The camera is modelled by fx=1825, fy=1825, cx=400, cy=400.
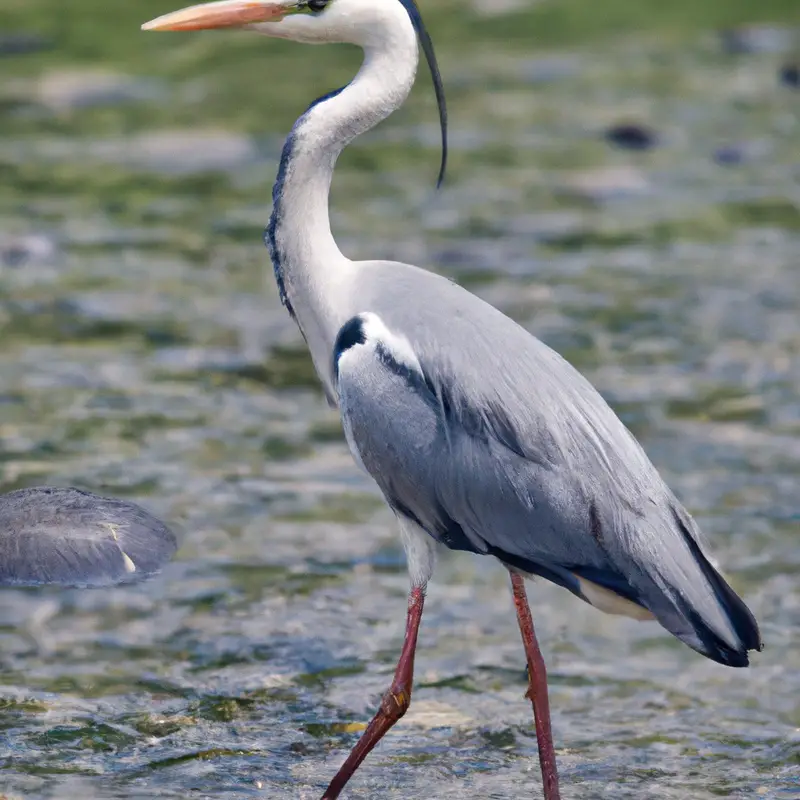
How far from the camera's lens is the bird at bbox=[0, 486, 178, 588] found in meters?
5.68

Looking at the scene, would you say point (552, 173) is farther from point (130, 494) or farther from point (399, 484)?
point (399, 484)

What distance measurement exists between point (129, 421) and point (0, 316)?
156 cm

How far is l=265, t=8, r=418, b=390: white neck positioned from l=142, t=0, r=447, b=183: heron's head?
0.11 feet

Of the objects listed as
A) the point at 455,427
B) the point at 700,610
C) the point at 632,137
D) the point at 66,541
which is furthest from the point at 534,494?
the point at 632,137

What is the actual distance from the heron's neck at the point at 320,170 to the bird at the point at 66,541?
54.3 inches

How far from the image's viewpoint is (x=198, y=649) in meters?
5.44

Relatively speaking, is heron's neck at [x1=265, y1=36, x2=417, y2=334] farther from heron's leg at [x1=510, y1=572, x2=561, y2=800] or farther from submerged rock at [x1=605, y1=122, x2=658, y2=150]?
submerged rock at [x1=605, y1=122, x2=658, y2=150]

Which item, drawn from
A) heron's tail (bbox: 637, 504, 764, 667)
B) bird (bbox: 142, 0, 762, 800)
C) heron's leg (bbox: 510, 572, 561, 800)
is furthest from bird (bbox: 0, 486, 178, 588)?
heron's tail (bbox: 637, 504, 764, 667)

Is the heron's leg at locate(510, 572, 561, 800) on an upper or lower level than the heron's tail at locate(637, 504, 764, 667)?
lower

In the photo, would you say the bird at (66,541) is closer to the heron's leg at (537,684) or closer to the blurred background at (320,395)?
the blurred background at (320,395)

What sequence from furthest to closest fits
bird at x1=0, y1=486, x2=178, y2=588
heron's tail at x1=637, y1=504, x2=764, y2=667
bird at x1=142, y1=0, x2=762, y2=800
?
bird at x1=0, y1=486, x2=178, y2=588
bird at x1=142, y1=0, x2=762, y2=800
heron's tail at x1=637, y1=504, x2=764, y2=667

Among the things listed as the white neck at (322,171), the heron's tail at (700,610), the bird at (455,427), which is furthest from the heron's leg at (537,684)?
the white neck at (322,171)

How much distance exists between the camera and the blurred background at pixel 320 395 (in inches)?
194

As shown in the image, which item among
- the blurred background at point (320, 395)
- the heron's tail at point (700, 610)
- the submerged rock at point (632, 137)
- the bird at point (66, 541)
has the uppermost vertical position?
the heron's tail at point (700, 610)
